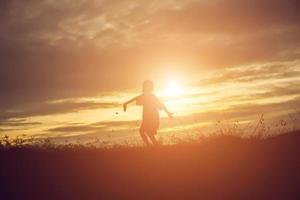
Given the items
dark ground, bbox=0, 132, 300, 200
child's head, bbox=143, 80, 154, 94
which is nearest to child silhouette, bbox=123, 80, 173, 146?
child's head, bbox=143, 80, 154, 94

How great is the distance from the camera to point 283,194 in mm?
14492

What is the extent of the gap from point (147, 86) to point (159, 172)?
22.2 ft

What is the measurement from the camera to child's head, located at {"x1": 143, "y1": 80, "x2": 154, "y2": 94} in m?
22.4

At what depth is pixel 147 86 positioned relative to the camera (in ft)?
73.7

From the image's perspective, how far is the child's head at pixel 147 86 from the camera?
22391 millimetres

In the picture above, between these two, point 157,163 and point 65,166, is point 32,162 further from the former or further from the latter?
point 157,163

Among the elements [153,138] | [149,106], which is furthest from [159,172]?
[149,106]

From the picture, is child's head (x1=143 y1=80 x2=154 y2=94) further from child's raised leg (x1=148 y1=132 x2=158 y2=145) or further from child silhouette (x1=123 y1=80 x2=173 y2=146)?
child's raised leg (x1=148 y1=132 x2=158 y2=145)

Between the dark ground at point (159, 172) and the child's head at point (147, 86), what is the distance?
3343 mm

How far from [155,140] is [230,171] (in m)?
6.08

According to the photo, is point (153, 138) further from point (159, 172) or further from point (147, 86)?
point (159, 172)

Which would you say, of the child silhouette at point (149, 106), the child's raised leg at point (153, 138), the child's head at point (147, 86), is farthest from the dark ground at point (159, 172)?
the child's head at point (147, 86)

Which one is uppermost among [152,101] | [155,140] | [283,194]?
[152,101]

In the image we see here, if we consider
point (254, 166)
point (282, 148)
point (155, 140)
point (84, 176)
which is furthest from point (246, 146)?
point (84, 176)
